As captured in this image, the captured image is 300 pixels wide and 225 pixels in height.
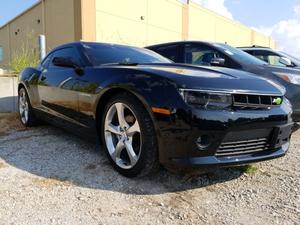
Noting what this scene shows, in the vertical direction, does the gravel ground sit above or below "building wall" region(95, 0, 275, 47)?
below

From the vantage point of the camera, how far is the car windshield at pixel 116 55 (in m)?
3.99

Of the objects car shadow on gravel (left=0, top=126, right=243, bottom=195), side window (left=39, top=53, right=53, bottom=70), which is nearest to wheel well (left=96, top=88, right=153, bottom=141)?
car shadow on gravel (left=0, top=126, right=243, bottom=195)

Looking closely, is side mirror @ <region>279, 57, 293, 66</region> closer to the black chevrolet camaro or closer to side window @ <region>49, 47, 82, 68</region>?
the black chevrolet camaro

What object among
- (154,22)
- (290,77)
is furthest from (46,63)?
(154,22)

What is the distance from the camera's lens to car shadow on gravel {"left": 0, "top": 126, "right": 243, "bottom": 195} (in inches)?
120

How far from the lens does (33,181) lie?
123 inches

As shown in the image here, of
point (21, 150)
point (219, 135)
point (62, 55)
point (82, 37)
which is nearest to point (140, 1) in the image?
point (82, 37)

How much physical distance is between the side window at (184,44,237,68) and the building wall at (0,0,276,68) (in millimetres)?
6466

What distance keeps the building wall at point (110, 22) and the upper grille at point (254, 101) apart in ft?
30.6

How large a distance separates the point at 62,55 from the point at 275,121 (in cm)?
296

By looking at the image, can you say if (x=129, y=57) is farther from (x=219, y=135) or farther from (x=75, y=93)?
(x=219, y=135)

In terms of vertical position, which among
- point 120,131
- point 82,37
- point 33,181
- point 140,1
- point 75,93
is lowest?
point 33,181

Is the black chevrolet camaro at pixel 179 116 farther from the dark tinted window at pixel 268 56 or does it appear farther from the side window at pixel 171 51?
the dark tinted window at pixel 268 56

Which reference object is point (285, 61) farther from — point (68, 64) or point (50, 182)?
point (50, 182)
